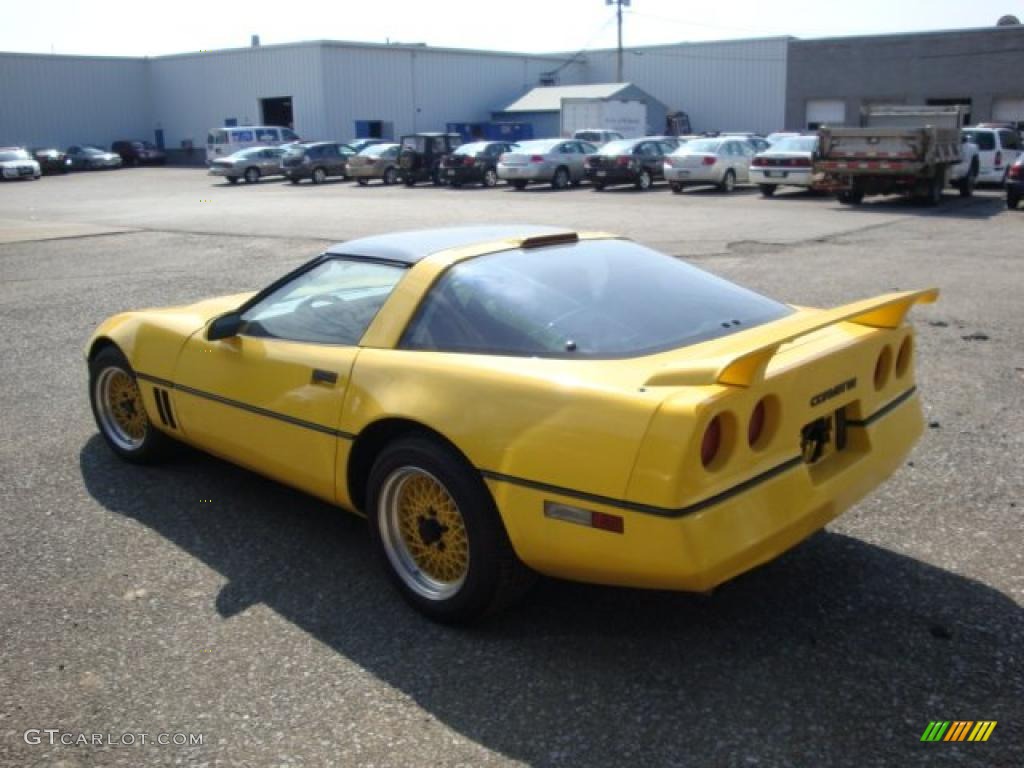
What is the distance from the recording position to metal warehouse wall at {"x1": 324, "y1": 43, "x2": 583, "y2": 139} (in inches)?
2047

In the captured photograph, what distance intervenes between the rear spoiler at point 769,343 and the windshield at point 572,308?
0.24 meters

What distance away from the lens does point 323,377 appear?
385 centimetres

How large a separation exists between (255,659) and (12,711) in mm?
743

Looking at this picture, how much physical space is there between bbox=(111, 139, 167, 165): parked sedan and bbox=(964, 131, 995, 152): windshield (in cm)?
4331

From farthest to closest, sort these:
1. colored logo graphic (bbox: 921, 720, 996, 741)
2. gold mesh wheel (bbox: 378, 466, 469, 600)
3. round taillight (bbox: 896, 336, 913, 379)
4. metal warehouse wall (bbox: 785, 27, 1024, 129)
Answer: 1. metal warehouse wall (bbox: 785, 27, 1024, 129)
2. round taillight (bbox: 896, 336, 913, 379)
3. gold mesh wheel (bbox: 378, 466, 469, 600)
4. colored logo graphic (bbox: 921, 720, 996, 741)

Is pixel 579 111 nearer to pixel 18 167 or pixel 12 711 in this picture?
pixel 18 167

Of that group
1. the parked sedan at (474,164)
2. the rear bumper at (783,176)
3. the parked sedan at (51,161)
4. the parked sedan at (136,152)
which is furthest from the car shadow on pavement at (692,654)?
the parked sedan at (136,152)

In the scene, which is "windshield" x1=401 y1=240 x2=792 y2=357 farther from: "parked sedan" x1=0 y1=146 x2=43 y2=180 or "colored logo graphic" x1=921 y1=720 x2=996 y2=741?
"parked sedan" x1=0 y1=146 x2=43 y2=180

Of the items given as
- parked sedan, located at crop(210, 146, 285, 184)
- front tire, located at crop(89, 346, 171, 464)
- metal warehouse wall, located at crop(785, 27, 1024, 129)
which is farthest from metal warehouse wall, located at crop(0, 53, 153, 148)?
front tire, located at crop(89, 346, 171, 464)

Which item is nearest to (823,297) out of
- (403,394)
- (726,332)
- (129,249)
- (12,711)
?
(726,332)

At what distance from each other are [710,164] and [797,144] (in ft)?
8.02

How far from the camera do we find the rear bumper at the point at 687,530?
9.40 feet

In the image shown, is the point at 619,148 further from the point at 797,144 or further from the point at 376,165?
the point at 376,165

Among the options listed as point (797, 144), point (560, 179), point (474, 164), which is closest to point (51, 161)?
point (474, 164)
